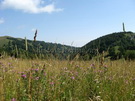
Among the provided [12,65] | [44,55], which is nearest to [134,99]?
[44,55]

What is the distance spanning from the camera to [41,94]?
1.92m

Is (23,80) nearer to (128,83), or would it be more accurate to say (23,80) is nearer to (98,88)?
A: (98,88)

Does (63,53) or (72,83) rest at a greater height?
(63,53)

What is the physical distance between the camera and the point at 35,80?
8.55 ft

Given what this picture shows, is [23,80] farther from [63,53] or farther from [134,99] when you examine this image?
[134,99]

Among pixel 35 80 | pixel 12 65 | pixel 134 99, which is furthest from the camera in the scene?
pixel 12 65

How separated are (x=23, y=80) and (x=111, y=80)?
191 centimetres

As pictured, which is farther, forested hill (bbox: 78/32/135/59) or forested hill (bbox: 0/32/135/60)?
forested hill (bbox: 78/32/135/59)

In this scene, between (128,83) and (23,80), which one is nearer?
(23,80)

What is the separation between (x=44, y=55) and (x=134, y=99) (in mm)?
2061

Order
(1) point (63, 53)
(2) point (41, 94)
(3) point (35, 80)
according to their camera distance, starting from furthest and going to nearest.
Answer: (1) point (63, 53) < (3) point (35, 80) < (2) point (41, 94)

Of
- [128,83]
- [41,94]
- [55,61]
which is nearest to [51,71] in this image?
[55,61]

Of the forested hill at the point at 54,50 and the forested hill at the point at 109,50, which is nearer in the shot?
the forested hill at the point at 54,50

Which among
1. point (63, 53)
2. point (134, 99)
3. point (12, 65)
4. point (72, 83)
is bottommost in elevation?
point (134, 99)
